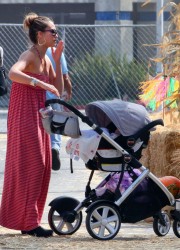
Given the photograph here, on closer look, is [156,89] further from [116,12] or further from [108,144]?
[116,12]

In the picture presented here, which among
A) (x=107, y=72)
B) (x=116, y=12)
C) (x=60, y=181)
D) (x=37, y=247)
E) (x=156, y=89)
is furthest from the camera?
(x=116, y=12)

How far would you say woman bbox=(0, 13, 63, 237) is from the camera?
25.5ft

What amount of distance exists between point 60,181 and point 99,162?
157 inches

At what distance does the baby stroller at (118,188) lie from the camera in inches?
299

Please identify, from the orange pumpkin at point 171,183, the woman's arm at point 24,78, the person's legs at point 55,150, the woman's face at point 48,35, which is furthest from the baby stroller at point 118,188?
the person's legs at point 55,150

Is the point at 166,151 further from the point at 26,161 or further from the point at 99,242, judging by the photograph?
the point at 99,242

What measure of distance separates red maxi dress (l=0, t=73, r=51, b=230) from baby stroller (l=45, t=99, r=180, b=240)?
7.4 inches

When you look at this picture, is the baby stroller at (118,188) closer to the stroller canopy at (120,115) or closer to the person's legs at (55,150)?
the stroller canopy at (120,115)

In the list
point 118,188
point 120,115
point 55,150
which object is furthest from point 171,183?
point 55,150

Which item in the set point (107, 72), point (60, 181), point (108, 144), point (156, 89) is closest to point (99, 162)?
point (108, 144)

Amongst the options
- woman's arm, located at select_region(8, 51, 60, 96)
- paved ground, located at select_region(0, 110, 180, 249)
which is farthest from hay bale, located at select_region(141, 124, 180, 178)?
woman's arm, located at select_region(8, 51, 60, 96)

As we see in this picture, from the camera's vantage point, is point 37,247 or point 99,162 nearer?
point 37,247

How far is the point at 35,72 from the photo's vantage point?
310 inches

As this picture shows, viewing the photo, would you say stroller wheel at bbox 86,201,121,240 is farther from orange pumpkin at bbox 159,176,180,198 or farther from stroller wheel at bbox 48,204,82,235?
orange pumpkin at bbox 159,176,180,198
